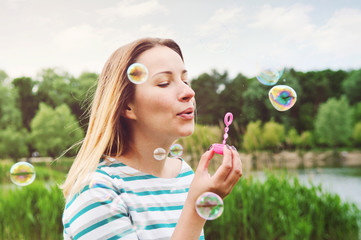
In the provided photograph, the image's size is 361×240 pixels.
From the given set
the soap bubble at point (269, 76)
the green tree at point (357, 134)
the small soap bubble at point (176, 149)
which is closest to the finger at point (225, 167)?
the small soap bubble at point (176, 149)

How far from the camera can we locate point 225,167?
1.23 metres

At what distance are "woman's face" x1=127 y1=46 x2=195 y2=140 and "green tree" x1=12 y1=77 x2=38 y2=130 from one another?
29.2 m

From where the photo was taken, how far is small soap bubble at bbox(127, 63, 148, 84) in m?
1.47

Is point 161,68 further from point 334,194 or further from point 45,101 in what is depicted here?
point 45,101

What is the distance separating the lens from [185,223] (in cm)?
124

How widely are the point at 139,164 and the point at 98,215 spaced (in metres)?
0.35

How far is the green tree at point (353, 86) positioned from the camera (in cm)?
3619

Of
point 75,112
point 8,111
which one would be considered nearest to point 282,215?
point 75,112

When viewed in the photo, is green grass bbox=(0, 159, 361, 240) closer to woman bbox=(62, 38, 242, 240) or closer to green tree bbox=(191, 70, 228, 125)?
green tree bbox=(191, 70, 228, 125)

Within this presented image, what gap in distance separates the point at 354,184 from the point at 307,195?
14.4m

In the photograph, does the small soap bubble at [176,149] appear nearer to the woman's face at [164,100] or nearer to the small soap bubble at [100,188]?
the woman's face at [164,100]

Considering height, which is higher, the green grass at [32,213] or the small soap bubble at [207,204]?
the green grass at [32,213]

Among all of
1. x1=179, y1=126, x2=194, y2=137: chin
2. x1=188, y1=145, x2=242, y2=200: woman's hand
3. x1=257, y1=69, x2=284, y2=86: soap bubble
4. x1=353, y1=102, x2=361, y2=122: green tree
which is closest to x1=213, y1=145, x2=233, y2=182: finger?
x1=188, y1=145, x2=242, y2=200: woman's hand

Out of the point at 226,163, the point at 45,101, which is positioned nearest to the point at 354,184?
the point at 226,163
